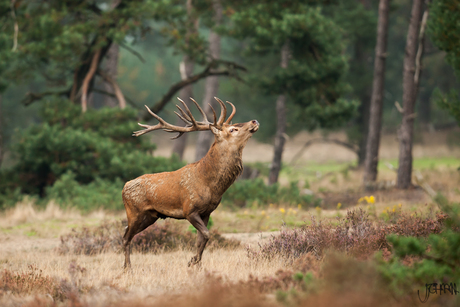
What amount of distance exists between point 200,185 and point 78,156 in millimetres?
10303

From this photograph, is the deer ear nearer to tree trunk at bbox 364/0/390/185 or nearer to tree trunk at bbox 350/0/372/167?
tree trunk at bbox 364/0/390/185

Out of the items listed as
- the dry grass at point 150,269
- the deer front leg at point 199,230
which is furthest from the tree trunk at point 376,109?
the deer front leg at point 199,230

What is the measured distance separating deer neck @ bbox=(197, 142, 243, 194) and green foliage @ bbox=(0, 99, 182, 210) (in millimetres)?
8533

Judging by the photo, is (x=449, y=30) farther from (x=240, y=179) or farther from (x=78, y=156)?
(x=78, y=156)

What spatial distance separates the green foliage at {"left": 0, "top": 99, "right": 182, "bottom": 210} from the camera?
15.5 metres

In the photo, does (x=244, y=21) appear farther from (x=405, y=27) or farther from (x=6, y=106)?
(x=6, y=106)

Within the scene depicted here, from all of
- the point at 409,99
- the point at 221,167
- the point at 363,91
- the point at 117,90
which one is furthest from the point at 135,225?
the point at 363,91

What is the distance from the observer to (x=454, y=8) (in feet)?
34.7

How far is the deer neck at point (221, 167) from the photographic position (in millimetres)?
6789

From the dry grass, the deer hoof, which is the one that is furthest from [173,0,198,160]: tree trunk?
the deer hoof

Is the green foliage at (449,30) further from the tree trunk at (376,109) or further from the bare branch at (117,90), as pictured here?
the bare branch at (117,90)

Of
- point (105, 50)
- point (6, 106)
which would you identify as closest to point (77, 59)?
point (105, 50)

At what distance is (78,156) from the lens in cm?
1608

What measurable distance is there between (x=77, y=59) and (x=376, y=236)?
14290 millimetres
